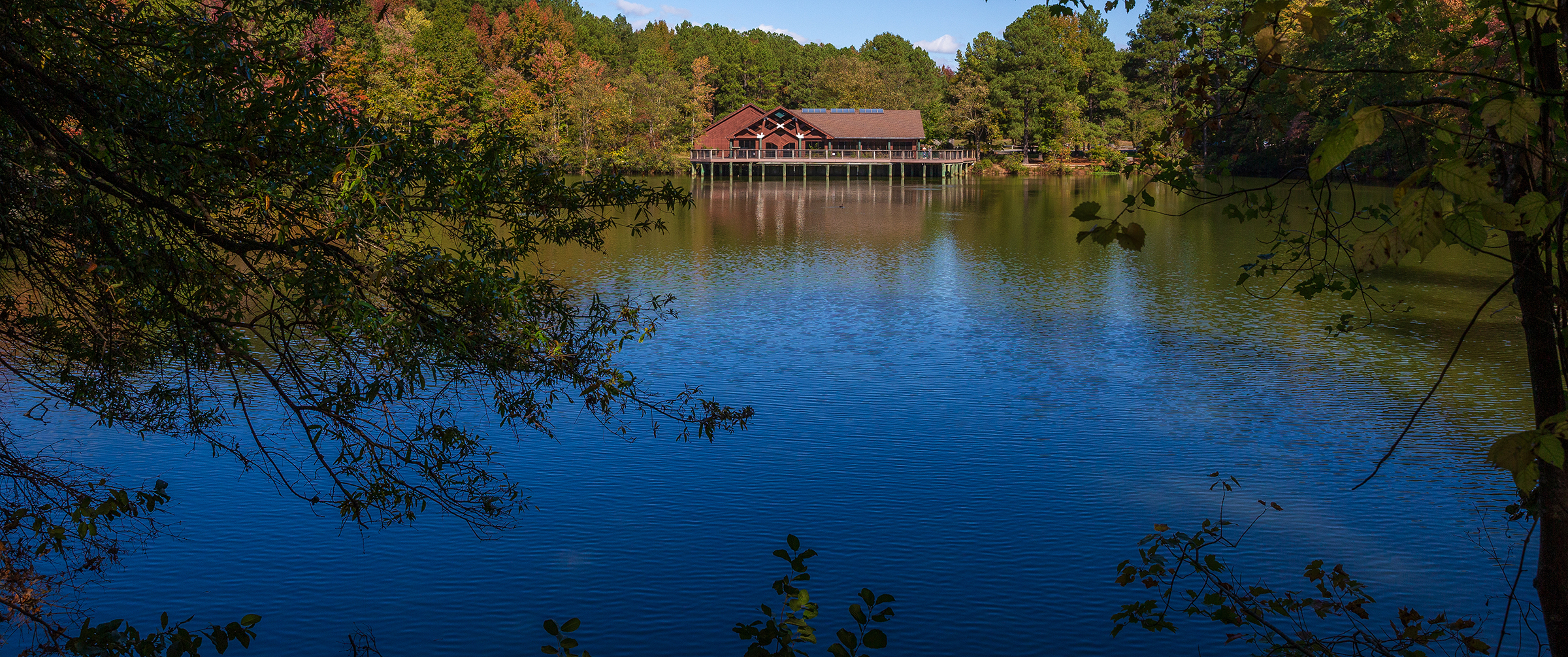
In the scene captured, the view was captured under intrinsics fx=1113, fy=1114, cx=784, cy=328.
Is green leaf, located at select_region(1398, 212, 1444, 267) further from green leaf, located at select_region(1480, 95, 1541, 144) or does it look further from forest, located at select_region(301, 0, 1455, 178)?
forest, located at select_region(301, 0, 1455, 178)

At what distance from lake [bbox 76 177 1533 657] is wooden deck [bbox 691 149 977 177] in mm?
43586

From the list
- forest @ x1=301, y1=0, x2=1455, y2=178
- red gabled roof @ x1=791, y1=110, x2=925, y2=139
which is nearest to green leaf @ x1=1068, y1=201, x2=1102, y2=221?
forest @ x1=301, y1=0, x2=1455, y2=178

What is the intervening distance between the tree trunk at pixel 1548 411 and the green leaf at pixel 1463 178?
100 centimetres

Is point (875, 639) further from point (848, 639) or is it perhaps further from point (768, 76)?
point (768, 76)

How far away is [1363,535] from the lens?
8422 millimetres

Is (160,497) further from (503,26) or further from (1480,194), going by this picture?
(503,26)

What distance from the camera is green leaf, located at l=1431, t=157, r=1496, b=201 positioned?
204 cm

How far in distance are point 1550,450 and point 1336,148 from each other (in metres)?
0.72

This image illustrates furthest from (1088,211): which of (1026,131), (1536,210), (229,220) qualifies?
(1026,131)

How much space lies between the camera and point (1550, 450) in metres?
2.10

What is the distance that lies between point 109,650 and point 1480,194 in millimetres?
4288

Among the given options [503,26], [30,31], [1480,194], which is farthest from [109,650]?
[503,26]

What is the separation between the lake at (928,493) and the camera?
738cm

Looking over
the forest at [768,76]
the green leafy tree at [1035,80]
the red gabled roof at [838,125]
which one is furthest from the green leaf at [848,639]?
the green leafy tree at [1035,80]
